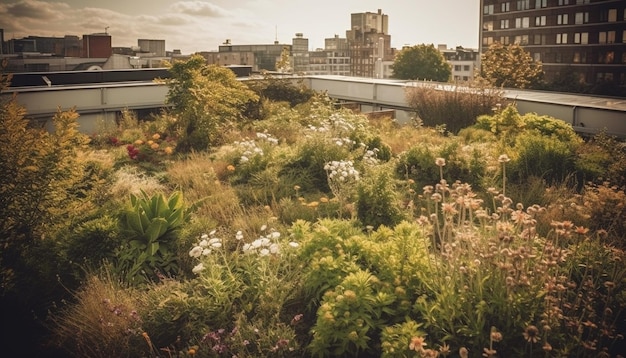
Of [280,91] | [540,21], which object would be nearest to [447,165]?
[280,91]

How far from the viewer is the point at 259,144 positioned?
893 centimetres

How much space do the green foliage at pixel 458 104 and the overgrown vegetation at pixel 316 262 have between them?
5.10 m

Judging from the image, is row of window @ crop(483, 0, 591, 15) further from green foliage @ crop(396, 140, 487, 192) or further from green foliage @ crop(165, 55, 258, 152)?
green foliage @ crop(396, 140, 487, 192)

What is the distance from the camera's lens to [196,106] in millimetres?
10586

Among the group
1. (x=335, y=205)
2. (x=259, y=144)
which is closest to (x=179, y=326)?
(x=335, y=205)

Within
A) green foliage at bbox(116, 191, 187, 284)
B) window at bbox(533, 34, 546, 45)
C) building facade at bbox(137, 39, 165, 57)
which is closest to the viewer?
green foliage at bbox(116, 191, 187, 284)

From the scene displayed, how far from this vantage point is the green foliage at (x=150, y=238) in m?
4.80

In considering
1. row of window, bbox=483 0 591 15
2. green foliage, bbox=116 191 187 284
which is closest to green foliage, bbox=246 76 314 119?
green foliage, bbox=116 191 187 284

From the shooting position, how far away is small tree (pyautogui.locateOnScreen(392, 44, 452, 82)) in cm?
5322

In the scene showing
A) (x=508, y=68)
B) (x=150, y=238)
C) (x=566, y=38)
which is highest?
(x=566, y=38)

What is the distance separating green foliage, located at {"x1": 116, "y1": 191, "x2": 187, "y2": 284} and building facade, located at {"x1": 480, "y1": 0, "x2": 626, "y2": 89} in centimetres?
4913

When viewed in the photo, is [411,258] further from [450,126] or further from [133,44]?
[133,44]

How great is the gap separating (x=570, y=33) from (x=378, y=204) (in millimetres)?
62103

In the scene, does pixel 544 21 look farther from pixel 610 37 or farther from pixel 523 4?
pixel 610 37
